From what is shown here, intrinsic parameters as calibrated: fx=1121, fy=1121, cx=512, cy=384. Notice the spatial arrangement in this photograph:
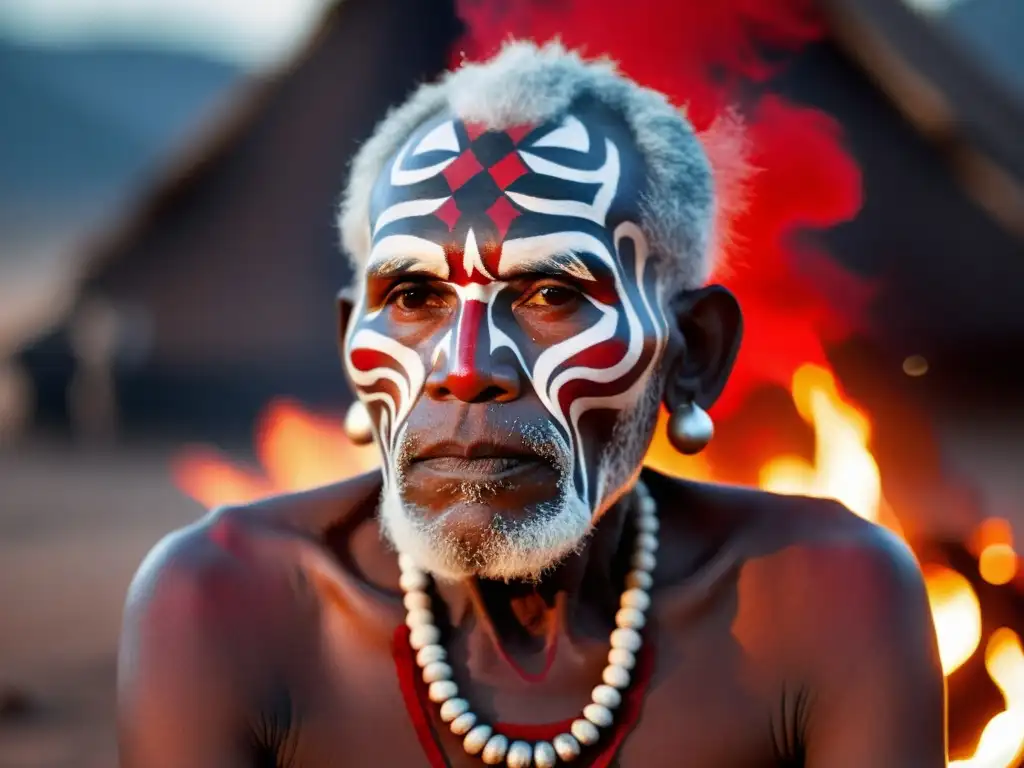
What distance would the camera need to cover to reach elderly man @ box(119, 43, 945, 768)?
197cm

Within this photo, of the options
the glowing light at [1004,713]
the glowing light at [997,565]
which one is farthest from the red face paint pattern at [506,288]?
the glowing light at [997,565]

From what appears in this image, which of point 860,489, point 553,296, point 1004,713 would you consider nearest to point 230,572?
point 553,296

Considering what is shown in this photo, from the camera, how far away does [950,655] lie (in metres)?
3.31

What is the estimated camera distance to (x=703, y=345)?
93.0 inches

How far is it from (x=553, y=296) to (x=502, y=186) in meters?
0.22

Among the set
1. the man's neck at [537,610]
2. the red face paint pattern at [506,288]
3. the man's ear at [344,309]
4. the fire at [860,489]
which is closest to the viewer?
the red face paint pattern at [506,288]

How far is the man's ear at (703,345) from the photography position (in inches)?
90.9

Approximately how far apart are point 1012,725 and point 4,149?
42.7 m

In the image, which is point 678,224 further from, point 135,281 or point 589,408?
point 135,281

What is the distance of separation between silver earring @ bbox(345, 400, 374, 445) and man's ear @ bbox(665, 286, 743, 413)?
618 millimetres

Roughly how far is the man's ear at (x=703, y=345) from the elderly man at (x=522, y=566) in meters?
0.03

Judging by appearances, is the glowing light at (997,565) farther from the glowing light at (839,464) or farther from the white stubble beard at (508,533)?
the white stubble beard at (508,533)

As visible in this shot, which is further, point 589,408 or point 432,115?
point 432,115

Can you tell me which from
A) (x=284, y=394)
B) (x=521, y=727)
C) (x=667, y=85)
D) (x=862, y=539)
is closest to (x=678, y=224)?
(x=862, y=539)
